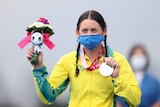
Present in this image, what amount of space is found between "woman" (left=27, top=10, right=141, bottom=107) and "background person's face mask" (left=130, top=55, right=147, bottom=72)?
101 cm

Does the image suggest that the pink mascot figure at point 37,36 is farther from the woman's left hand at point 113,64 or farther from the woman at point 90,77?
the woman's left hand at point 113,64

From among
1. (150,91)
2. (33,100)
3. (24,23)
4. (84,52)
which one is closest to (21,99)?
(33,100)

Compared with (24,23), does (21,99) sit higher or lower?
lower

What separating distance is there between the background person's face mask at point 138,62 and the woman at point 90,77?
1.01 metres

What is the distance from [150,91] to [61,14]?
2.93 feet

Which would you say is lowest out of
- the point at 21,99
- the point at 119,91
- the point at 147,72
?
the point at 21,99

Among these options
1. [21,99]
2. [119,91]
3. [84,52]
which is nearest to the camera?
[119,91]

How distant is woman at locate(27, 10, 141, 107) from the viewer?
163 cm

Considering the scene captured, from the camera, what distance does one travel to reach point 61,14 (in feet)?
9.34

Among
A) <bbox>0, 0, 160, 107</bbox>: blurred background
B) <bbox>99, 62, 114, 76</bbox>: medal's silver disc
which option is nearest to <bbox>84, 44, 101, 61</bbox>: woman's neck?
<bbox>99, 62, 114, 76</bbox>: medal's silver disc

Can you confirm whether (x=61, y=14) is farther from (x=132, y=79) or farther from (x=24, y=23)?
(x=132, y=79)

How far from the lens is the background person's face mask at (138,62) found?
8.80 ft

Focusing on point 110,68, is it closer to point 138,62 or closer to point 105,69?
point 105,69

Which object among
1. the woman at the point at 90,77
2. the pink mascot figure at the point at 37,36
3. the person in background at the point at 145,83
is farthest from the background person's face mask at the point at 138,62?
the pink mascot figure at the point at 37,36
